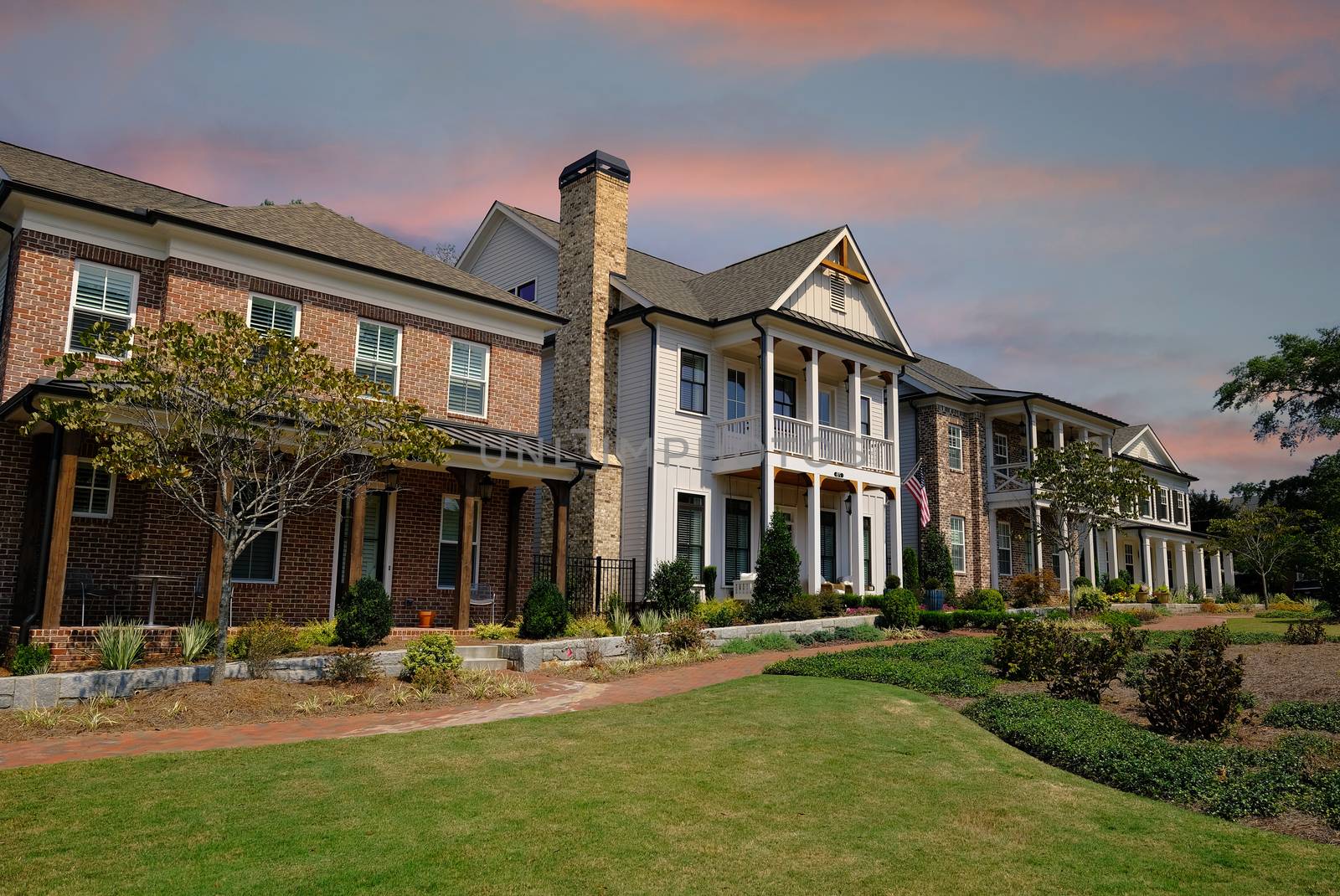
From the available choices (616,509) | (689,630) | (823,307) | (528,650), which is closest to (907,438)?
(823,307)

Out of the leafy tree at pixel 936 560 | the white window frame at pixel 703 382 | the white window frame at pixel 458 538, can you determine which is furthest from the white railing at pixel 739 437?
the leafy tree at pixel 936 560

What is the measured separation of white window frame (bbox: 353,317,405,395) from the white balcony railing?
29.3 feet

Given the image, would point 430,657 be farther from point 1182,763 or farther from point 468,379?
point 1182,763

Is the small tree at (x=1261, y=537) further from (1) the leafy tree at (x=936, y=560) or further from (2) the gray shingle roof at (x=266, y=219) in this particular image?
(2) the gray shingle roof at (x=266, y=219)

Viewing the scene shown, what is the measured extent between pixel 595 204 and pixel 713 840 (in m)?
19.7

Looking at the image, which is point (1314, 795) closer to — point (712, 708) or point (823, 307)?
point (712, 708)

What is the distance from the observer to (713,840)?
A: 251 inches

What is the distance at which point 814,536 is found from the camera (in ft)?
76.9

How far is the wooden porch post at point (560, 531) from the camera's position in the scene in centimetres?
1788

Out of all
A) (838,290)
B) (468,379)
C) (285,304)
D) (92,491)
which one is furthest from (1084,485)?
(92,491)

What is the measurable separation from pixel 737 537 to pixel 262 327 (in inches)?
528

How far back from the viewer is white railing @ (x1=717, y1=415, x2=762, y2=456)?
2327cm

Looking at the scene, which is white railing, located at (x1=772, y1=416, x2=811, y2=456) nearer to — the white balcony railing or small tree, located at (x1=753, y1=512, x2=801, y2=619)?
the white balcony railing

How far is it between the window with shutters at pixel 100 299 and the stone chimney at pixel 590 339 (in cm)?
1037
